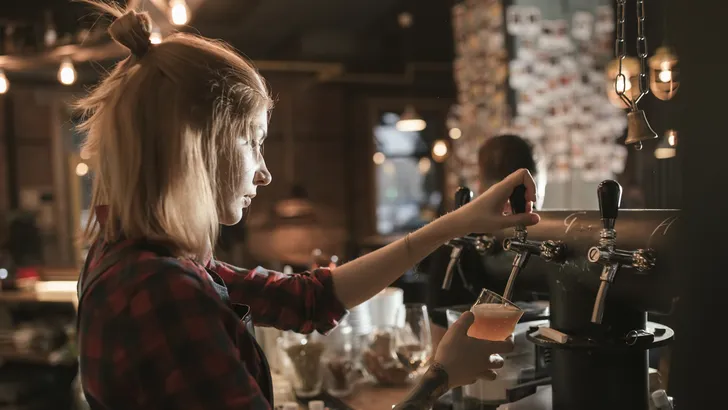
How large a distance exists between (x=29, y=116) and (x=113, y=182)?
→ 655cm

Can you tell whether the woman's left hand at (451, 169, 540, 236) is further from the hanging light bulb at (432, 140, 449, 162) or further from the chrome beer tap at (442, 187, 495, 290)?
the hanging light bulb at (432, 140, 449, 162)

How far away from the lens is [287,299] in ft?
4.45

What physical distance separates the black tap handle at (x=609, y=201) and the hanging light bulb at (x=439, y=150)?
702 centimetres

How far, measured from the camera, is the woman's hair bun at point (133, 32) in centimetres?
97

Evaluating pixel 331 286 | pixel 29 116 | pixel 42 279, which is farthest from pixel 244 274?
pixel 29 116

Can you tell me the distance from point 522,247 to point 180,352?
27.1 inches

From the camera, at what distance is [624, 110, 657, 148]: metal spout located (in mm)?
1182

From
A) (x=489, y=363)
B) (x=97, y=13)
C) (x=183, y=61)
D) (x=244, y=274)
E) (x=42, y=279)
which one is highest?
(x=97, y=13)

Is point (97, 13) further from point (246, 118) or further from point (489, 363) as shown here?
point (489, 363)

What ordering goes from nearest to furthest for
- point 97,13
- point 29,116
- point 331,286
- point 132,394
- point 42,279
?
1. point 132,394
2. point 97,13
3. point 331,286
4. point 42,279
5. point 29,116

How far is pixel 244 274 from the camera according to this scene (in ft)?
4.53

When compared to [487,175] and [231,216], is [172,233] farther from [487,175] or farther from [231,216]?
[487,175]

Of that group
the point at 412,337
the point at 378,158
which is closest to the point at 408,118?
the point at 378,158

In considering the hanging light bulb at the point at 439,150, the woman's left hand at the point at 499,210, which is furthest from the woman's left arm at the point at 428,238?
the hanging light bulb at the point at 439,150
